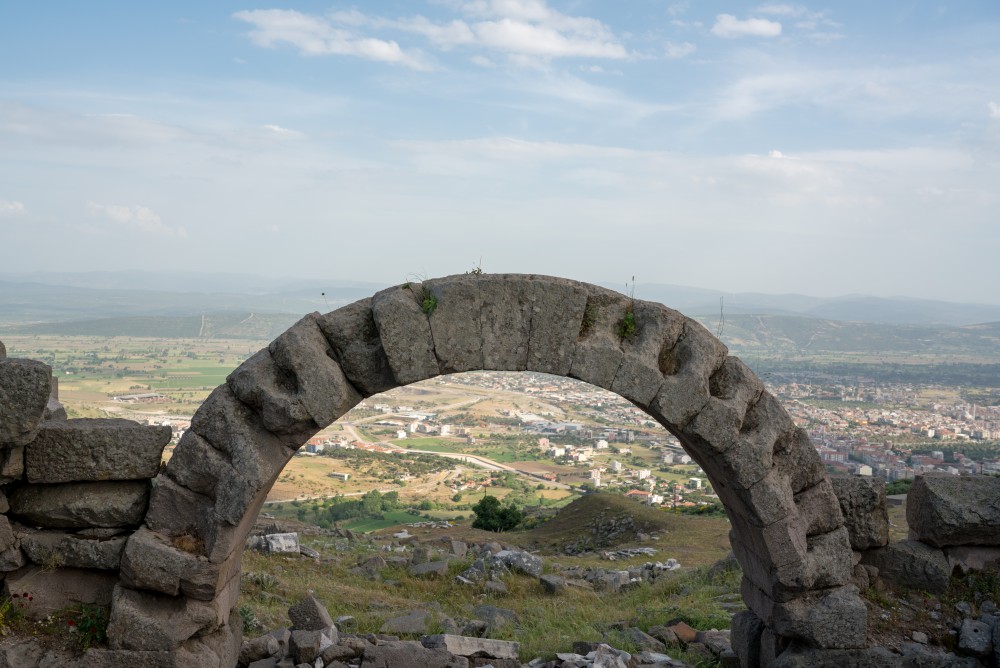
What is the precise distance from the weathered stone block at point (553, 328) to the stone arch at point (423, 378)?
1cm

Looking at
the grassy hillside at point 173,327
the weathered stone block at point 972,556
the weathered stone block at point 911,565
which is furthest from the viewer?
the grassy hillside at point 173,327

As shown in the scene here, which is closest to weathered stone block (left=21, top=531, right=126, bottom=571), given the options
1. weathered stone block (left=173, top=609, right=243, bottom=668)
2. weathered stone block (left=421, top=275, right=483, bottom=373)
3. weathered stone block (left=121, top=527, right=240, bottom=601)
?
weathered stone block (left=121, top=527, right=240, bottom=601)

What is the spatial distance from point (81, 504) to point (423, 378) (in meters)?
2.89

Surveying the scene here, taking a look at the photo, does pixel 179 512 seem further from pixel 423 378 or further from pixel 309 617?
pixel 309 617

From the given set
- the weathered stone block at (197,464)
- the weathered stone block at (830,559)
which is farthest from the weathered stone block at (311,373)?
the weathered stone block at (830,559)

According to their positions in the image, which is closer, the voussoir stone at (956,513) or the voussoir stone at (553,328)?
the voussoir stone at (553,328)

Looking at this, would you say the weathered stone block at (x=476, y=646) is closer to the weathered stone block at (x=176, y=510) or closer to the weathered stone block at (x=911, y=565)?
the weathered stone block at (x=176, y=510)

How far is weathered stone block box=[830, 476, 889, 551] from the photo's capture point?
7.14 metres

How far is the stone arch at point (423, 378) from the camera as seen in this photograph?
235 inches

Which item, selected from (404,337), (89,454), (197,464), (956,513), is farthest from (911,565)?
(89,454)

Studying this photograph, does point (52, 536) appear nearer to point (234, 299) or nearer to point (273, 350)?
point (273, 350)

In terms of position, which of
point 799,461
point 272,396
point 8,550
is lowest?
point 8,550

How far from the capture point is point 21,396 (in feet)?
19.1

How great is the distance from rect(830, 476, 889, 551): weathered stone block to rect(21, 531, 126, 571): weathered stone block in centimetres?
614
